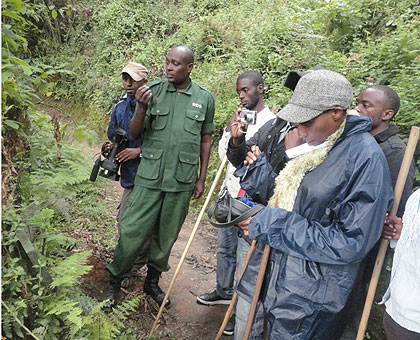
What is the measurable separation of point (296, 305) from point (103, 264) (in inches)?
113

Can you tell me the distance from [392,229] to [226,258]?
2.05m

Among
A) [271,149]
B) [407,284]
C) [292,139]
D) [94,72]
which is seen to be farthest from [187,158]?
[94,72]

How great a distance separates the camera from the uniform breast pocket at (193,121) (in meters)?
3.72

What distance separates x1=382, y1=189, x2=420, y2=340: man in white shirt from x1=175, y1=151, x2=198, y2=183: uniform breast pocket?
212cm

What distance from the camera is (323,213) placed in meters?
2.16

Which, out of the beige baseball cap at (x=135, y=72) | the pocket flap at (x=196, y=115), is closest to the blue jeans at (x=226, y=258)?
the pocket flap at (x=196, y=115)

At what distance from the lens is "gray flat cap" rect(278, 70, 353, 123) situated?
6.86ft

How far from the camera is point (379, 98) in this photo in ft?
10.7

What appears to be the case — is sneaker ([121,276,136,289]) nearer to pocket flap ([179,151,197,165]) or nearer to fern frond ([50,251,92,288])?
fern frond ([50,251,92,288])

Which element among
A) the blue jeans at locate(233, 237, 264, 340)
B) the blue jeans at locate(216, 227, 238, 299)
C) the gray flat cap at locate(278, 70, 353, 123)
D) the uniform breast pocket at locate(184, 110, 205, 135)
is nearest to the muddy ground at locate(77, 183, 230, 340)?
the blue jeans at locate(216, 227, 238, 299)

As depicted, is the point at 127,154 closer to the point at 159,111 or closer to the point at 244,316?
the point at 159,111

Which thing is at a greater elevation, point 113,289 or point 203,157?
point 203,157

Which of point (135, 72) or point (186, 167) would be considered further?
point (135, 72)

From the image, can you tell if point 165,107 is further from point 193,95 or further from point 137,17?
point 137,17
